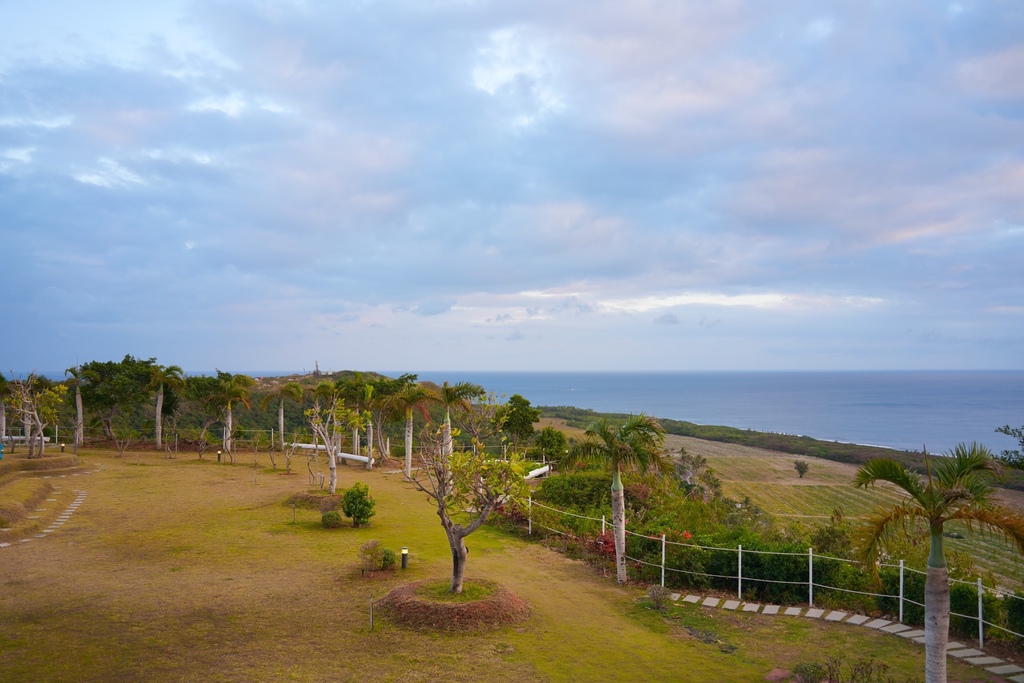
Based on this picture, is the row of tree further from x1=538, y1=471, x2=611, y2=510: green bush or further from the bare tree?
the bare tree

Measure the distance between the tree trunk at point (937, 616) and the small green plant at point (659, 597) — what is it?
6171 millimetres

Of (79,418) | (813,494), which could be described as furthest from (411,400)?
(813,494)

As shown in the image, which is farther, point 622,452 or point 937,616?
point 622,452

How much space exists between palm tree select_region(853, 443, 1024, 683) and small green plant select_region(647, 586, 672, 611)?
20.3 feet

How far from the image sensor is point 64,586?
13859 millimetres

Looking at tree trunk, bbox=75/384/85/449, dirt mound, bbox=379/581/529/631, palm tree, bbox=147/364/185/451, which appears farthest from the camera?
palm tree, bbox=147/364/185/451

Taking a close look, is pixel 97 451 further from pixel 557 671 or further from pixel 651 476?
pixel 557 671

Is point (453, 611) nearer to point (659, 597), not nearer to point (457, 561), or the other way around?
point (457, 561)

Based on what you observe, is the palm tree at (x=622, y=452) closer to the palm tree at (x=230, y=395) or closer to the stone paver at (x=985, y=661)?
the stone paver at (x=985, y=661)

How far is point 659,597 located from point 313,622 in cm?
773

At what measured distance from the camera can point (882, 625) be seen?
41.2 feet

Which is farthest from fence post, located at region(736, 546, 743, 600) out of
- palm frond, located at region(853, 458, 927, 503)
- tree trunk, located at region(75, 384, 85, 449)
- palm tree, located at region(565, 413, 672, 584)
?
tree trunk, located at region(75, 384, 85, 449)

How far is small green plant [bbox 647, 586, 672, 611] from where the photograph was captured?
13852 mm

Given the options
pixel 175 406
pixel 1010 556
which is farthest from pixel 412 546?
pixel 175 406
